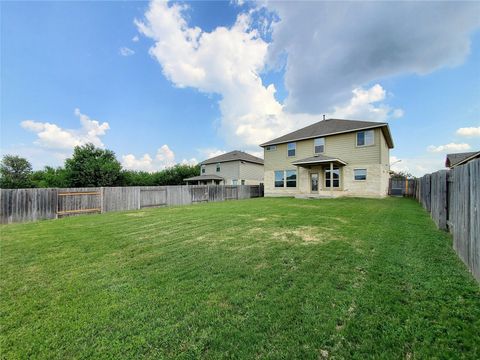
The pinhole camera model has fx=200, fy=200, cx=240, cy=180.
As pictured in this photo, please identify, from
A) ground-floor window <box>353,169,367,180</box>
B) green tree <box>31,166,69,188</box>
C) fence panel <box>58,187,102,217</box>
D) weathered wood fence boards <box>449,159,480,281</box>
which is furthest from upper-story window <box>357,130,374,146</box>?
green tree <box>31,166,69,188</box>

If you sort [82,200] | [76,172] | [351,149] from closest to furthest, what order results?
[82,200] < [351,149] < [76,172]

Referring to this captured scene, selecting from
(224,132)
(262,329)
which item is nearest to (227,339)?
(262,329)

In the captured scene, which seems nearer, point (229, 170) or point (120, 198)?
point (120, 198)

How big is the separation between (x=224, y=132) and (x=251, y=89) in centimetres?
737

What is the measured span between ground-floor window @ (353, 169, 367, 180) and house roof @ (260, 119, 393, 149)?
3336mm

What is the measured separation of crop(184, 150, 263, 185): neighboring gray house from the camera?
2902 cm

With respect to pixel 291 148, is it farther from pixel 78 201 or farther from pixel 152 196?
pixel 78 201

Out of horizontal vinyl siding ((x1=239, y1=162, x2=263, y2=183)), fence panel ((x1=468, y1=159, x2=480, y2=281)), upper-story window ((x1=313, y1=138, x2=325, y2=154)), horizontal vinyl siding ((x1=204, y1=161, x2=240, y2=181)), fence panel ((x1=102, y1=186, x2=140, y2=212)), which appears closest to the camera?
fence panel ((x1=468, y1=159, x2=480, y2=281))

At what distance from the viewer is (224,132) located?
23.5 meters

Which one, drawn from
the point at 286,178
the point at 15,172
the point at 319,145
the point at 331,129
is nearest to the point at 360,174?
the point at 319,145

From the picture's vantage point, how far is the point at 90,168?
25.3 meters

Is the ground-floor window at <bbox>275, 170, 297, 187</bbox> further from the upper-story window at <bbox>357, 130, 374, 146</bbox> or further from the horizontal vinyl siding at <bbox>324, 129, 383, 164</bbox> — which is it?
the upper-story window at <bbox>357, 130, 374, 146</bbox>

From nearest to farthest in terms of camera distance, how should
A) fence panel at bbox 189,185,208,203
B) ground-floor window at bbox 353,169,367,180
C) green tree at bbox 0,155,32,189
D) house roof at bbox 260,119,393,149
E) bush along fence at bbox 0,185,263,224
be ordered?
bush along fence at bbox 0,185,263,224 < house roof at bbox 260,119,393,149 < ground-floor window at bbox 353,169,367,180 < fence panel at bbox 189,185,208,203 < green tree at bbox 0,155,32,189

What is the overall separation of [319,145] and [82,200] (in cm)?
1843
